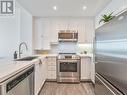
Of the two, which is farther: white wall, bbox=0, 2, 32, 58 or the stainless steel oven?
white wall, bbox=0, 2, 32, 58

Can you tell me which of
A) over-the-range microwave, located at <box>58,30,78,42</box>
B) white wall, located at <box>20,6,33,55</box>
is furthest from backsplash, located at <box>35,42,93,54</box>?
white wall, located at <box>20,6,33,55</box>

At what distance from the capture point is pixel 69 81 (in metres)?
5.54

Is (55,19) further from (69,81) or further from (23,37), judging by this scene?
(69,81)

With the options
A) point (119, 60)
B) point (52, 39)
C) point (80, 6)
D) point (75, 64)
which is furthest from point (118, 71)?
point (52, 39)

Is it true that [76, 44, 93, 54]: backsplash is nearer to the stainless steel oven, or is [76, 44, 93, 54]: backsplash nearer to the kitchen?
the kitchen

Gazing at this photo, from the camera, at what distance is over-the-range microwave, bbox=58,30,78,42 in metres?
5.96

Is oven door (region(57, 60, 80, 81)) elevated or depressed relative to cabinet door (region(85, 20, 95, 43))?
depressed

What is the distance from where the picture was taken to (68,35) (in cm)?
598

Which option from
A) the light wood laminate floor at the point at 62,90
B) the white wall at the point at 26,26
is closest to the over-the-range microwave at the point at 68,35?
the white wall at the point at 26,26

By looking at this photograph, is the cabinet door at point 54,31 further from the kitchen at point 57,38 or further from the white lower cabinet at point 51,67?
the white lower cabinet at point 51,67

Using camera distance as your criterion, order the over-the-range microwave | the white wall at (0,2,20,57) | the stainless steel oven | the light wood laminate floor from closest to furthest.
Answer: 1. the light wood laminate floor
2. the stainless steel oven
3. the over-the-range microwave
4. the white wall at (0,2,20,57)

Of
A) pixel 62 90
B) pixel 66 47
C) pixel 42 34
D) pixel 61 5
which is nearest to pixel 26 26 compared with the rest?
pixel 42 34

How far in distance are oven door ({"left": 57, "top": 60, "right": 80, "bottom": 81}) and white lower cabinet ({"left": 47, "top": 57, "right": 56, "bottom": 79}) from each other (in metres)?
0.20

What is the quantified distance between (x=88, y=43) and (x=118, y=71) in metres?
4.63
